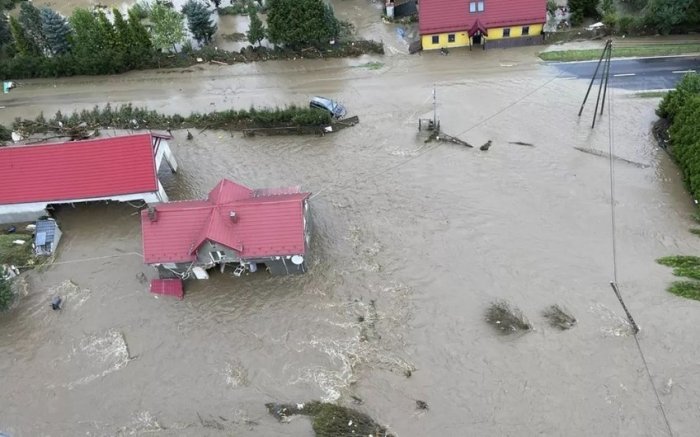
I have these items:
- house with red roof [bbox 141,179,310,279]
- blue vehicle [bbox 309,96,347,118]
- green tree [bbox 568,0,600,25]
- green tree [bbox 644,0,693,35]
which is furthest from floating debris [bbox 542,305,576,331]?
green tree [bbox 568,0,600,25]

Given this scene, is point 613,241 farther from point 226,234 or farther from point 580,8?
point 580,8

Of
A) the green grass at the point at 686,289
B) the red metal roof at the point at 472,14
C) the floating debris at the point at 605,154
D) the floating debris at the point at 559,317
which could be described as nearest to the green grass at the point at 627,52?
the red metal roof at the point at 472,14

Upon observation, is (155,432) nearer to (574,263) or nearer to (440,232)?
(440,232)

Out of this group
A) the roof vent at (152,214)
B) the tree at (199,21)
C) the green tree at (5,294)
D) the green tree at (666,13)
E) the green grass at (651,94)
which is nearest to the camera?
the green tree at (5,294)

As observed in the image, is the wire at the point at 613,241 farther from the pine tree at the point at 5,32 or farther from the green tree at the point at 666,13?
the pine tree at the point at 5,32

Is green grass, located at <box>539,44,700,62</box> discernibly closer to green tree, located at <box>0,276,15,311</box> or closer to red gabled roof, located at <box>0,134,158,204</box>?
red gabled roof, located at <box>0,134,158,204</box>

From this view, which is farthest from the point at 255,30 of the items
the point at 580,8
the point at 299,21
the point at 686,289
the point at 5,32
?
the point at 686,289
